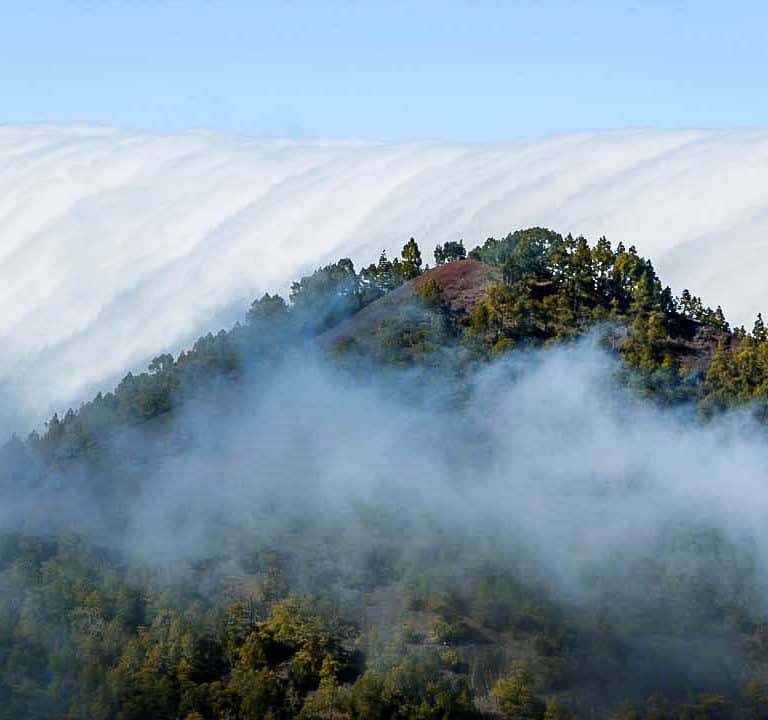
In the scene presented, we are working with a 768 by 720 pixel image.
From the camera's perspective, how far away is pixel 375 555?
3105 inches

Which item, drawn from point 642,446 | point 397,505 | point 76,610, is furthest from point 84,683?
point 642,446

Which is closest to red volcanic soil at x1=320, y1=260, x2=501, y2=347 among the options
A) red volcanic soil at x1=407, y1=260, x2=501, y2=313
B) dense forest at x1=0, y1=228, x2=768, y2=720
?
red volcanic soil at x1=407, y1=260, x2=501, y2=313

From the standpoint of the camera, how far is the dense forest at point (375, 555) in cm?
6719

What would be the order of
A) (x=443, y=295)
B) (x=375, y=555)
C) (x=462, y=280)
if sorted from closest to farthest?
(x=375, y=555) → (x=443, y=295) → (x=462, y=280)

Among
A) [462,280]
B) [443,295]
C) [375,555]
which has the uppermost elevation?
[462,280]

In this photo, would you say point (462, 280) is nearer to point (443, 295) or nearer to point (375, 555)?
point (443, 295)

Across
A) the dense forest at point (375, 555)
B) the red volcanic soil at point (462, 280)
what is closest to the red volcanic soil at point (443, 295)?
the red volcanic soil at point (462, 280)

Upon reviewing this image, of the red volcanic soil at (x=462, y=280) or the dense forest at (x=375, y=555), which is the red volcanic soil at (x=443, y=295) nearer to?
the red volcanic soil at (x=462, y=280)

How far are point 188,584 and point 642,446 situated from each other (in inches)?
1365

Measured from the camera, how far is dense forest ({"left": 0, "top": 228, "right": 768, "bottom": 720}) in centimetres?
6719

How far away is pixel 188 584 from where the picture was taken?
7656cm

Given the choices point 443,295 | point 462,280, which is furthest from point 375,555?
point 462,280

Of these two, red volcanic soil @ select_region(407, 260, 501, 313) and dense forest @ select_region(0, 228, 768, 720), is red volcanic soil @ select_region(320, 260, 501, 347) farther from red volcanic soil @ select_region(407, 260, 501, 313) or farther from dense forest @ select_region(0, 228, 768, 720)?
dense forest @ select_region(0, 228, 768, 720)

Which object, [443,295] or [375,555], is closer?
[375,555]
